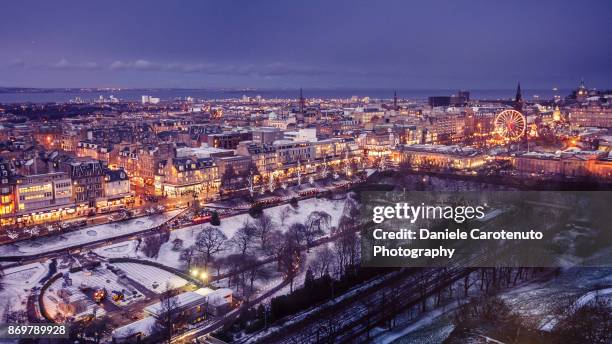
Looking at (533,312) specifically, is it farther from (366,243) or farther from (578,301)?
(366,243)

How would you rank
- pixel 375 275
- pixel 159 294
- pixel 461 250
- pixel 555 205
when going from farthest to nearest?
pixel 555 205 < pixel 461 250 < pixel 375 275 < pixel 159 294

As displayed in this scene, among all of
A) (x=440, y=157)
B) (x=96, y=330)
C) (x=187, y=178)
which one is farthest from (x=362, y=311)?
(x=440, y=157)

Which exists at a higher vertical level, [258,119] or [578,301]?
[258,119]

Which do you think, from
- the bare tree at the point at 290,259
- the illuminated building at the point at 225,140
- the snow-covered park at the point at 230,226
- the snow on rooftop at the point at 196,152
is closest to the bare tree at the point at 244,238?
the snow-covered park at the point at 230,226

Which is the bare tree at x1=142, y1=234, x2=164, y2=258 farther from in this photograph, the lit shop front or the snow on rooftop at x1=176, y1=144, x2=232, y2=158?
the snow on rooftop at x1=176, y1=144, x2=232, y2=158

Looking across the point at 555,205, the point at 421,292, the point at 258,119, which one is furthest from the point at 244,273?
the point at 258,119

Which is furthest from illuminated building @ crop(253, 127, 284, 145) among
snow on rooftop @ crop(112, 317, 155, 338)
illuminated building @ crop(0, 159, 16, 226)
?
snow on rooftop @ crop(112, 317, 155, 338)

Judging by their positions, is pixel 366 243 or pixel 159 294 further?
pixel 366 243

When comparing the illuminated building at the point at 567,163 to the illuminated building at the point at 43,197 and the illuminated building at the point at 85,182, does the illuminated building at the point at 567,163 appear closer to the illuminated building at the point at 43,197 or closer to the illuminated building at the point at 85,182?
the illuminated building at the point at 85,182

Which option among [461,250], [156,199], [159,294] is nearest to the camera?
[159,294]
